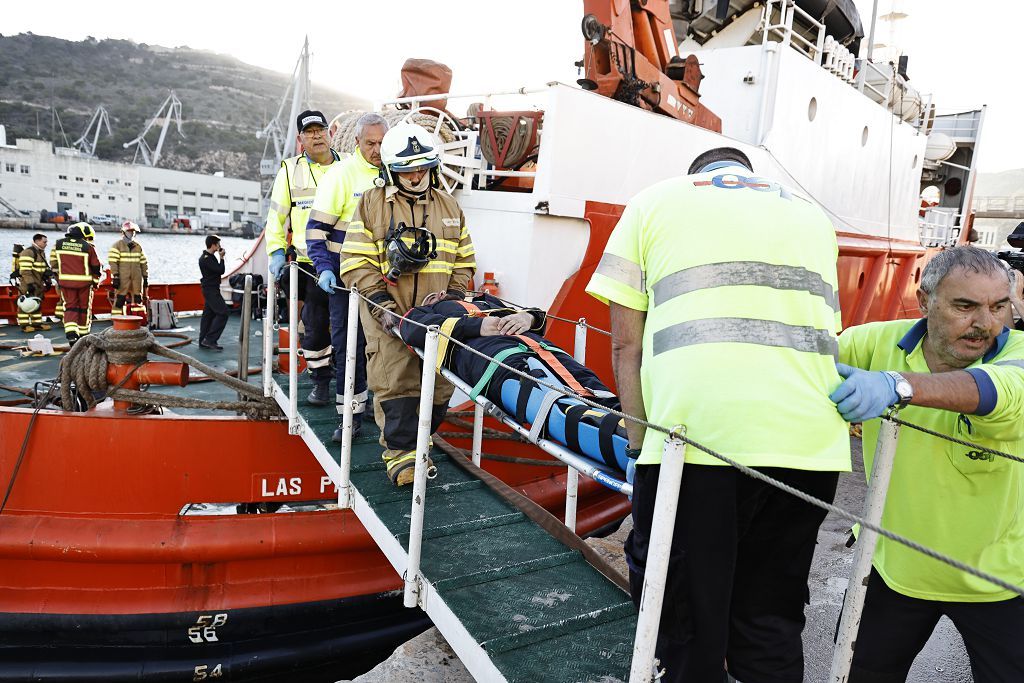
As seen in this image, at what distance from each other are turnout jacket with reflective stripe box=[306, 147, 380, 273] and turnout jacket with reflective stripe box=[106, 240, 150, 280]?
481cm

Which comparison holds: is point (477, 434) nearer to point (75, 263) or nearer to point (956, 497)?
point (956, 497)

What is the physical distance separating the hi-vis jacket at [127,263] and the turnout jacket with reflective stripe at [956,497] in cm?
806

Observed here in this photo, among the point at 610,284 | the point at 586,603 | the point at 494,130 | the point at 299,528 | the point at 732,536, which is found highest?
the point at 494,130

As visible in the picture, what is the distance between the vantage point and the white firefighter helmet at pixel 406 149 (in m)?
3.15

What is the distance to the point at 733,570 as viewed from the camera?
1.39 meters

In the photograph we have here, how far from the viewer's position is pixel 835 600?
3.94m

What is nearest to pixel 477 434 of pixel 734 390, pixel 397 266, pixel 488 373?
pixel 397 266

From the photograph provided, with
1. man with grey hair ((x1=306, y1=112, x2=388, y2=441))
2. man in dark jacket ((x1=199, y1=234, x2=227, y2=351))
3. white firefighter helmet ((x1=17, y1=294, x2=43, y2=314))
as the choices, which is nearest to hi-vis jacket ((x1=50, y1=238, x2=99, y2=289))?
white firefighter helmet ((x1=17, y1=294, x2=43, y2=314))

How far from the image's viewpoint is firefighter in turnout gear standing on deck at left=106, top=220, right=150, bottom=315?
767cm

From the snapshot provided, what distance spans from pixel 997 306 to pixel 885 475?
1.98ft

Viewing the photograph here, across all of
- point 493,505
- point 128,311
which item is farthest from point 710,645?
point 128,311

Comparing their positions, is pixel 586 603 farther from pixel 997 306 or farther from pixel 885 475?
pixel 997 306

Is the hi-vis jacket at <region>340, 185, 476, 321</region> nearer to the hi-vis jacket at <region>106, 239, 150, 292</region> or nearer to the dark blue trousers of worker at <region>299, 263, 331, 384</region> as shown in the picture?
the dark blue trousers of worker at <region>299, 263, 331, 384</region>

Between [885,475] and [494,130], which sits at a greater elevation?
[494,130]
